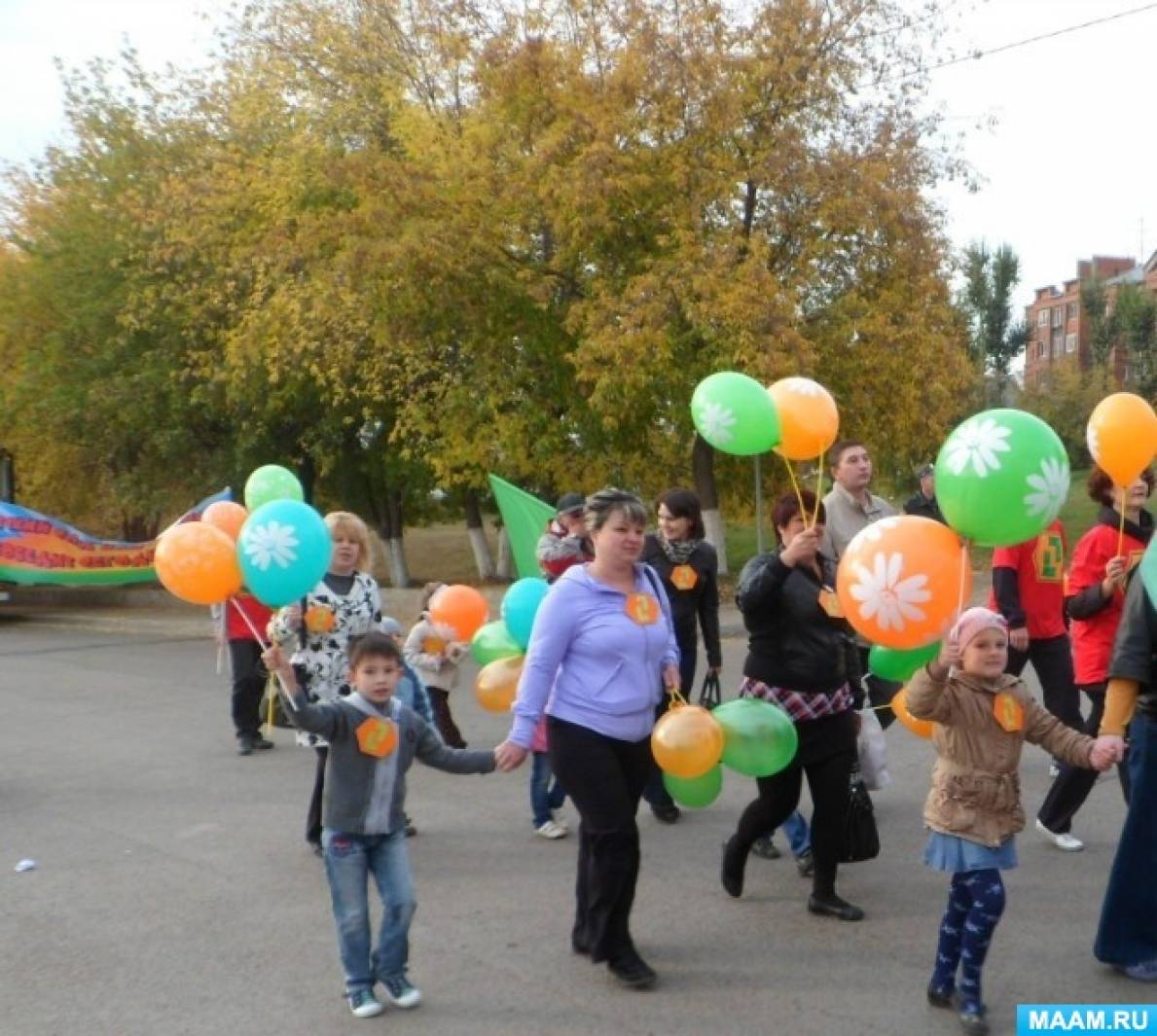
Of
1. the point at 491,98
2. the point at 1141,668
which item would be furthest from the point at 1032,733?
the point at 491,98

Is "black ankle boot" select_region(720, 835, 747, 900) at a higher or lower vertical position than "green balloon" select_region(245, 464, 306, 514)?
lower

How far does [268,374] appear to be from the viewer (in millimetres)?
20656

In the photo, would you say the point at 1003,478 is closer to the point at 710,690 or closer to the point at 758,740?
the point at 758,740

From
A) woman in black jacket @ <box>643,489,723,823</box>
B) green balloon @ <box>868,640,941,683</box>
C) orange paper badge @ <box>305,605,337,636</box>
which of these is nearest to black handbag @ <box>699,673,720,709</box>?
woman in black jacket @ <box>643,489,723,823</box>

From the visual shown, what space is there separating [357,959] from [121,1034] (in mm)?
784

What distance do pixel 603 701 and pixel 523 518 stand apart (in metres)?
4.15

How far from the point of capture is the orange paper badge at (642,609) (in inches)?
A: 175

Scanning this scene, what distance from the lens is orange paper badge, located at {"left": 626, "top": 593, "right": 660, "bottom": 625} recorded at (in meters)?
4.44

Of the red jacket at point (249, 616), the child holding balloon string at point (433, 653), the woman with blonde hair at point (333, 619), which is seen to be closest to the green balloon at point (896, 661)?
the woman with blonde hair at point (333, 619)

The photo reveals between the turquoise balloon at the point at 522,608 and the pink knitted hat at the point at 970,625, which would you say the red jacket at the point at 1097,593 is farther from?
the turquoise balloon at the point at 522,608

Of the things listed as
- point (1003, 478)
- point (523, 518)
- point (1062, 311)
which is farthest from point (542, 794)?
point (1062, 311)

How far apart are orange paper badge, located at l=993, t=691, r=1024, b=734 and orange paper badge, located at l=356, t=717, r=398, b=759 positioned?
6.48 feet

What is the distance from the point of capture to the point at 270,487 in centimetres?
638

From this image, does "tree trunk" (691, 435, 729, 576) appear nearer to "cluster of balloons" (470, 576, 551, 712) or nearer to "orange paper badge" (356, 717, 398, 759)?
"cluster of balloons" (470, 576, 551, 712)
